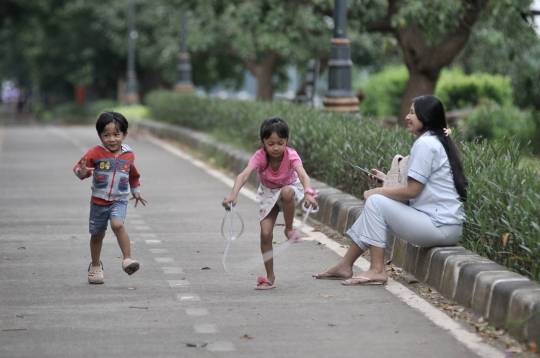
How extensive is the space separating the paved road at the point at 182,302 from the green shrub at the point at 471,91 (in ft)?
63.4

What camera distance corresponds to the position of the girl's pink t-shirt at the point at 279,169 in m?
7.53

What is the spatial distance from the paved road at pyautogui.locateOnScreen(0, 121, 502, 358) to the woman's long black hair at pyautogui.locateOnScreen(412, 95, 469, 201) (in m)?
0.96

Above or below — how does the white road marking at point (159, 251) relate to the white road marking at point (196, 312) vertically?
below

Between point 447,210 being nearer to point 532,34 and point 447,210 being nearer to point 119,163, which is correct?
point 119,163

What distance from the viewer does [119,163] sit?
777 cm

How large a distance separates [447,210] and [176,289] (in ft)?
6.41

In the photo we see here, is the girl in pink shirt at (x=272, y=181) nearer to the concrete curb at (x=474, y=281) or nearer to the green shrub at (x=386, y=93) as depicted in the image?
the concrete curb at (x=474, y=281)

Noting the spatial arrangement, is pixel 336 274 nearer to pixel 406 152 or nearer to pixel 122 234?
pixel 122 234

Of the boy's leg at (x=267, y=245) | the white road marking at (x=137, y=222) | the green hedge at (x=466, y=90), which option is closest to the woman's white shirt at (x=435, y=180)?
the boy's leg at (x=267, y=245)

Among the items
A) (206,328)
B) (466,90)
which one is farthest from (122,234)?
(466,90)

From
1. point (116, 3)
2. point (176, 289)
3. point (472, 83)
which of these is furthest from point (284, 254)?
point (116, 3)

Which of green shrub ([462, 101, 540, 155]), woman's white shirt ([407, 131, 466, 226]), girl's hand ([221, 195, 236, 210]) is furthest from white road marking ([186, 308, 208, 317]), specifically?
green shrub ([462, 101, 540, 155])

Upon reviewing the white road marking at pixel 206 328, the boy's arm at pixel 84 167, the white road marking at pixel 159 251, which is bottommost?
the white road marking at pixel 159 251

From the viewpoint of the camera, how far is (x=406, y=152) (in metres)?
9.90
